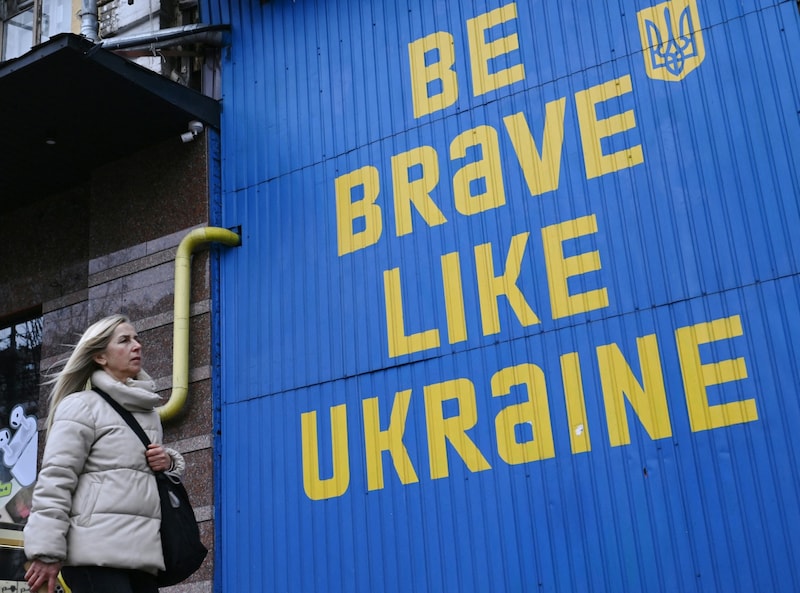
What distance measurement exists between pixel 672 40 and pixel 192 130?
4664 mm

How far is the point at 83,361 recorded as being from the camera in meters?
4.66

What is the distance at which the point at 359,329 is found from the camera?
8.20 meters

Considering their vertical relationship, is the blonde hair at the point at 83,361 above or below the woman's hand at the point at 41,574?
above

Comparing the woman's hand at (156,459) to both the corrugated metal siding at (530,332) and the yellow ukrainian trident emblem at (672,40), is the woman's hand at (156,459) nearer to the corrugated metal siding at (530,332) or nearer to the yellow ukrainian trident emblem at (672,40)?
the corrugated metal siding at (530,332)

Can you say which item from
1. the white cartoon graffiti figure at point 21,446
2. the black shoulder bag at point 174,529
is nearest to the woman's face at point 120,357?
the black shoulder bag at point 174,529

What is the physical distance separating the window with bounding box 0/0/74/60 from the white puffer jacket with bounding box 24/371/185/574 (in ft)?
27.6

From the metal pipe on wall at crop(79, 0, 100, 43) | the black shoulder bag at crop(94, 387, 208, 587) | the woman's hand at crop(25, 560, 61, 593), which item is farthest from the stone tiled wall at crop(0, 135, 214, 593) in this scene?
the woman's hand at crop(25, 560, 61, 593)

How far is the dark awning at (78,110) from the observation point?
340 inches

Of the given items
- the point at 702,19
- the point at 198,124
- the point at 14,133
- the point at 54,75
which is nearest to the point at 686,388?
the point at 702,19

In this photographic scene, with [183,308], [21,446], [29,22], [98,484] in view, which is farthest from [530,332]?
[29,22]

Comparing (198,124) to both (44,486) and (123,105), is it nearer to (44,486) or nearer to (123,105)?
(123,105)

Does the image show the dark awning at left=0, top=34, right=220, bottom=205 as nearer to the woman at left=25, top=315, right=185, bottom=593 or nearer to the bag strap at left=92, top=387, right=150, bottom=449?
the woman at left=25, top=315, right=185, bottom=593

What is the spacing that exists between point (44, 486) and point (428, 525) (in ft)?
12.1

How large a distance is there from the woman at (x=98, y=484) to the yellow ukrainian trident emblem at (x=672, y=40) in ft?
14.8
